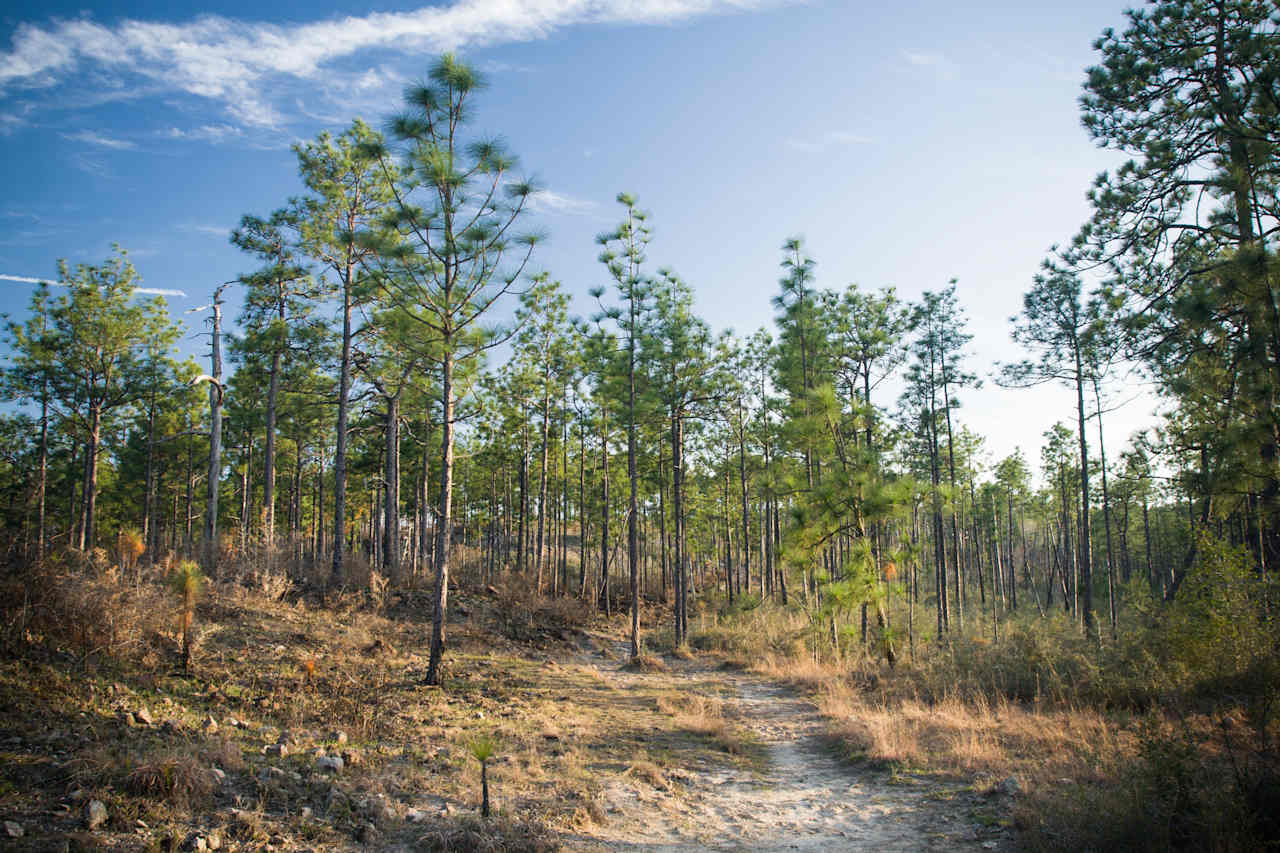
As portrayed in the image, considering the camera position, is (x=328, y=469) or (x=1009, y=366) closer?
(x=1009, y=366)

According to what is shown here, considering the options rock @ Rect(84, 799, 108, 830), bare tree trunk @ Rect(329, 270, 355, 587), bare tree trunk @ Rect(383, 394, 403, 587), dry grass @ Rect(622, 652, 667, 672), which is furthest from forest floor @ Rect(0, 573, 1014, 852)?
bare tree trunk @ Rect(383, 394, 403, 587)

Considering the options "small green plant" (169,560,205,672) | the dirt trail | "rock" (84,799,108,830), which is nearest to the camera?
"rock" (84,799,108,830)

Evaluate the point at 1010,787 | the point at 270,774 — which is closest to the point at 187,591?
the point at 270,774

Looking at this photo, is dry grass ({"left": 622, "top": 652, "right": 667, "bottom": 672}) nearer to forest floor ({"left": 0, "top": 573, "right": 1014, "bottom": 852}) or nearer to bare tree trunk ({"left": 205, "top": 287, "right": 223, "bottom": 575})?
forest floor ({"left": 0, "top": 573, "right": 1014, "bottom": 852})

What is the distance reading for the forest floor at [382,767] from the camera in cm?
455

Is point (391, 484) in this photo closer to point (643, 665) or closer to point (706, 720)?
point (643, 665)

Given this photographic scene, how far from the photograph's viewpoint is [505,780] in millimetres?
6449

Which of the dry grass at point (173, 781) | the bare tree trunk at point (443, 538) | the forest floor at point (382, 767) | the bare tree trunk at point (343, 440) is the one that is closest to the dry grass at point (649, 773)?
the forest floor at point (382, 767)

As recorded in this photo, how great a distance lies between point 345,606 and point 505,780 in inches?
407

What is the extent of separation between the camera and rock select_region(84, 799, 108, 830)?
4035mm

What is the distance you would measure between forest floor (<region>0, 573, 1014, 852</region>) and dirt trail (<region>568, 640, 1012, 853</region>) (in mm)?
30

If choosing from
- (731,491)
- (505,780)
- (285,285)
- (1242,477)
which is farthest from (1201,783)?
(731,491)

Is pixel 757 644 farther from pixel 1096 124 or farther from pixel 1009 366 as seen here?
pixel 1096 124

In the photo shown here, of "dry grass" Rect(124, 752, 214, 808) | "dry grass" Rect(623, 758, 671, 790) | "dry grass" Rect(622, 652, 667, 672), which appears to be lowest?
"dry grass" Rect(622, 652, 667, 672)
